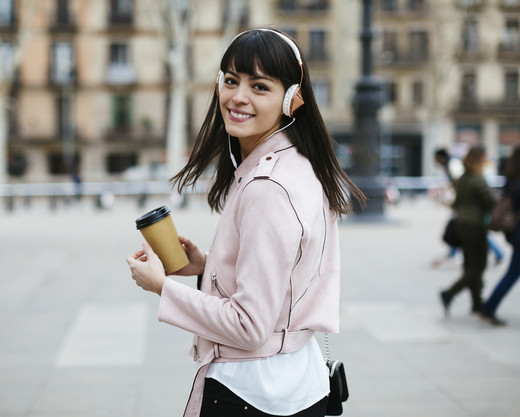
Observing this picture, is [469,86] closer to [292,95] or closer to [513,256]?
[513,256]

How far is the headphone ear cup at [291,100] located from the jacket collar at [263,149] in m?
0.07

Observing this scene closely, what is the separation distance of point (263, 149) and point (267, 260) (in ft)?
1.15

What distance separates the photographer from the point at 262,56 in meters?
1.79

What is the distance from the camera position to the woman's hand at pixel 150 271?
1.81 meters

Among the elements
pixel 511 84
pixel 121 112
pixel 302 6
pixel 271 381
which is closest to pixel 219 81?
pixel 271 381

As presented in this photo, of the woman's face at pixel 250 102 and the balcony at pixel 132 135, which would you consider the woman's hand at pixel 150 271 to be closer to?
the woman's face at pixel 250 102

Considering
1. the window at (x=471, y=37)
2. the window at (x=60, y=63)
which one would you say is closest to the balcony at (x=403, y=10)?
the window at (x=471, y=37)

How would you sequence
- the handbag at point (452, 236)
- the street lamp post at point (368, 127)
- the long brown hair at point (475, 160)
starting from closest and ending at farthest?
the long brown hair at point (475, 160), the handbag at point (452, 236), the street lamp post at point (368, 127)

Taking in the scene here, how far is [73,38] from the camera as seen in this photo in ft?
143

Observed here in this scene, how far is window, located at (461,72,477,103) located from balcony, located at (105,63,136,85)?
20.5 m

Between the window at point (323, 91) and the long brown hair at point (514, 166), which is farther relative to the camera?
the window at point (323, 91)

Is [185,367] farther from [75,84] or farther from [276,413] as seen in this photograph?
[75,84]

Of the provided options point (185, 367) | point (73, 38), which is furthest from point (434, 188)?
point (73, 38)

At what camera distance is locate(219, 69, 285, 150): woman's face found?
1.82 m
